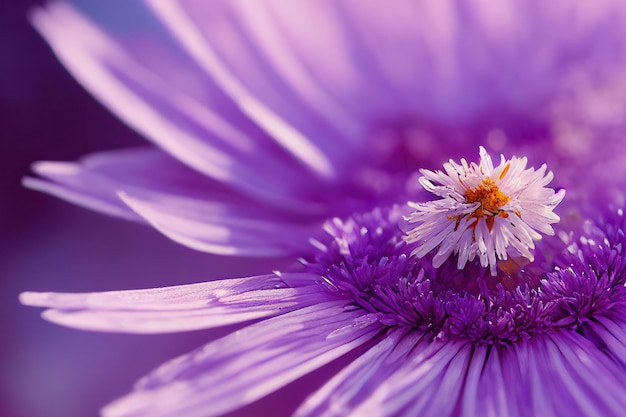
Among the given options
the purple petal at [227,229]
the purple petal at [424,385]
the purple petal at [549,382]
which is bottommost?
the purple petal at [549,382]

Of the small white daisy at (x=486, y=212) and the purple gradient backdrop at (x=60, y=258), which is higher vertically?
the purple gradient backdrop at (x=60, y=258)

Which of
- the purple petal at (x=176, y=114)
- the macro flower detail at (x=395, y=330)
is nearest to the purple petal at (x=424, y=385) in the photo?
the macro flower detail at (x=395, y=330)

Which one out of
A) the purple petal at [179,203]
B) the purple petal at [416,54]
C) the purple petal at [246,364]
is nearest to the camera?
the purple petal at [246,364]

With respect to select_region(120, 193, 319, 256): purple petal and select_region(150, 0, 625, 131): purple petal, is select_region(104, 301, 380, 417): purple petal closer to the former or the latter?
select_region(120, 193, 319, 256): purple petal

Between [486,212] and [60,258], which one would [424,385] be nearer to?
[486,212]

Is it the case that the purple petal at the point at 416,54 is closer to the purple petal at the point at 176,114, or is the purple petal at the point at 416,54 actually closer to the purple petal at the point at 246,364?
the purple petal at the point at 176,114

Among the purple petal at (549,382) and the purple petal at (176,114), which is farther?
the purple petal at (176,114)

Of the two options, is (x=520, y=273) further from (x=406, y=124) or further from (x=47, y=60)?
(x=47, y=60)

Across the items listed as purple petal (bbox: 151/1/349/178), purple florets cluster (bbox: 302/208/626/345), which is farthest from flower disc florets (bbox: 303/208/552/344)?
purple petal (bbox: 151/1/349/178)
